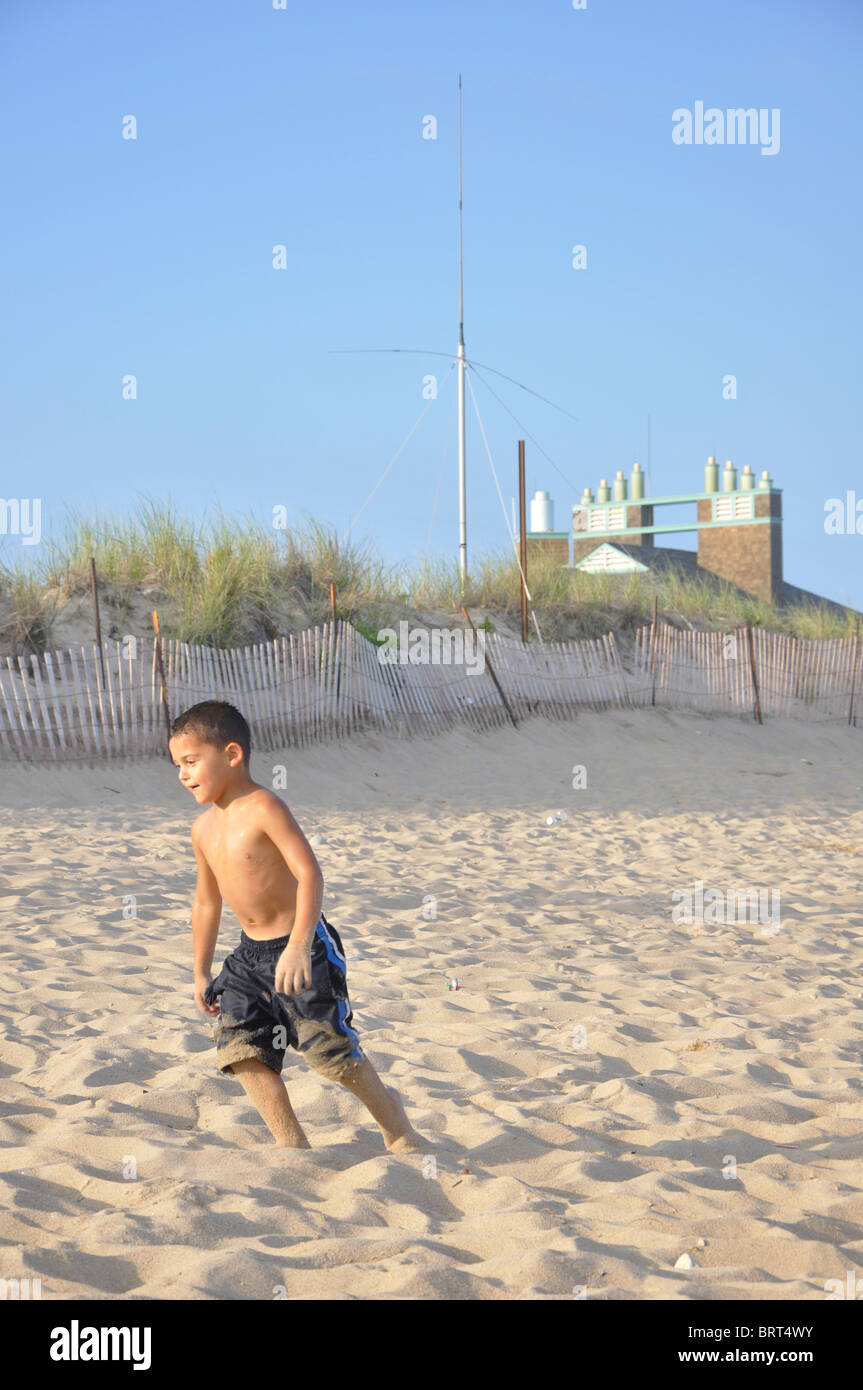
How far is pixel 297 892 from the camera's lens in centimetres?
329

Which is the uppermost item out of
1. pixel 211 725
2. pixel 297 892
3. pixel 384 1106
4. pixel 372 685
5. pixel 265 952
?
pixel 211 725

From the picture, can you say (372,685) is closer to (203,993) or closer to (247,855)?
(203,993)

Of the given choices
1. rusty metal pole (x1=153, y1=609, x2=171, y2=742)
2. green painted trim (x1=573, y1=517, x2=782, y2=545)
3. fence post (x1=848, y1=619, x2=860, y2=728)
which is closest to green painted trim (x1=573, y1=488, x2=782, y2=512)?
green painted trim (x1=573, y1=517, x2=782, y2=545)

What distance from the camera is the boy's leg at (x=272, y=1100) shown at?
3.40m

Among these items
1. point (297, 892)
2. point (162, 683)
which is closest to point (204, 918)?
point (297, 892)

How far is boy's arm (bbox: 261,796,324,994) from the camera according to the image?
3146 mm

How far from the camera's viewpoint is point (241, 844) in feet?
11.1

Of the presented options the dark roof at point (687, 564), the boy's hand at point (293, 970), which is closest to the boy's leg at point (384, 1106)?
the boy's hand at point (293, 970)

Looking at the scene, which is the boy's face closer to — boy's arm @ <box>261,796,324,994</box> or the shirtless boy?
the shirtless boy

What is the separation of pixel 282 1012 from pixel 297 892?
35cm

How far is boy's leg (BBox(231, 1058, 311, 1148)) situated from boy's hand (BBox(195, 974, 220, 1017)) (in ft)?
0.64

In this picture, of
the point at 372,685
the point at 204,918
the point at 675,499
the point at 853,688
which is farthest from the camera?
the point at 675,499

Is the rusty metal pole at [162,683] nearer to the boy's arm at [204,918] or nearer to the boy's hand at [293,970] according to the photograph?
the boy's arm at [204,918]
